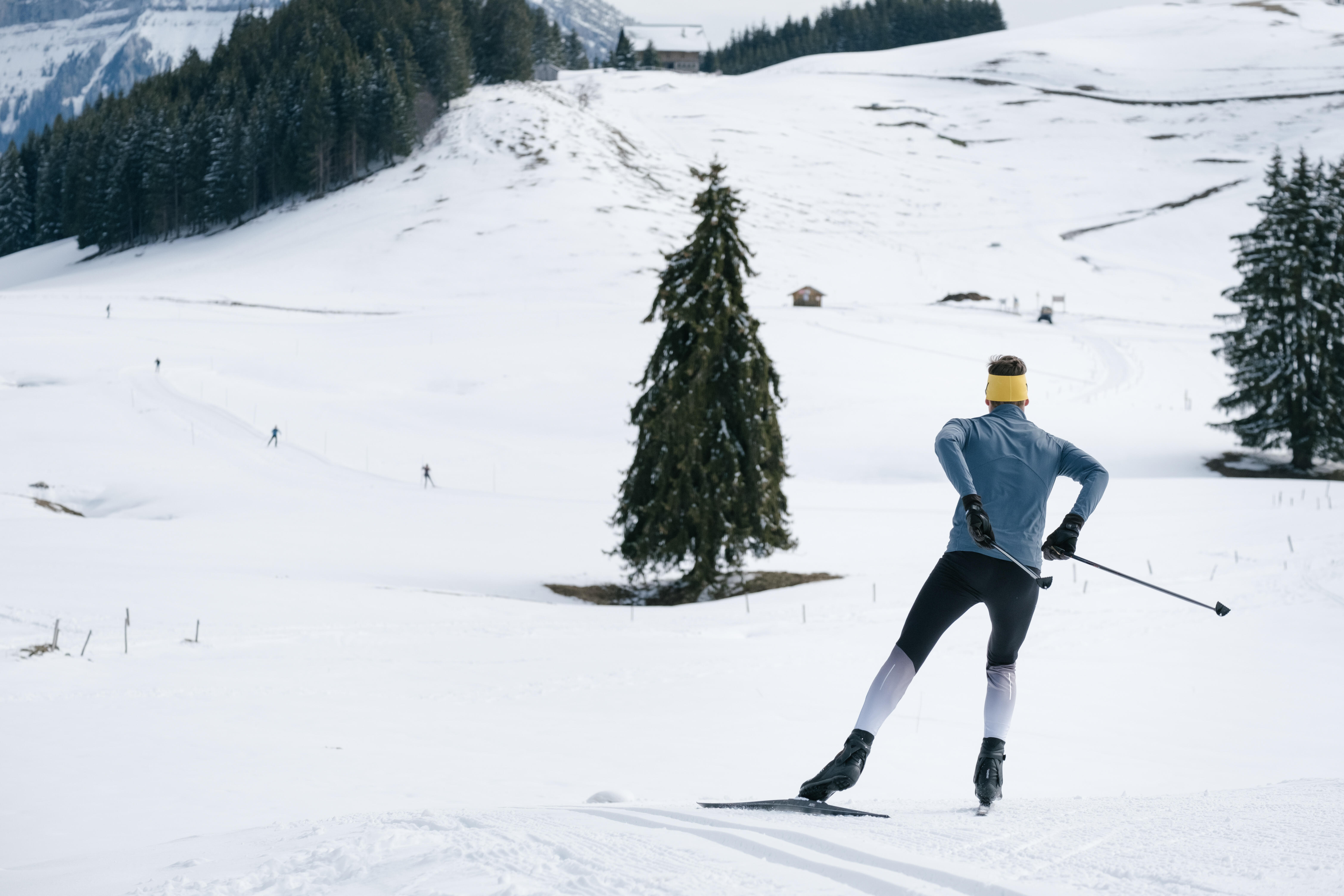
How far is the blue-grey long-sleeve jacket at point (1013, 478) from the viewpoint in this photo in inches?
208

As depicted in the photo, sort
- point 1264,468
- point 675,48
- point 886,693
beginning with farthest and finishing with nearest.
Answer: point 675,48 < point 1264,468 < point 886,693

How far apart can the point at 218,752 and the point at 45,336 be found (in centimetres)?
4538

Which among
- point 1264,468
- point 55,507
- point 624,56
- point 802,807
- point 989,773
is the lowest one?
point 55,507

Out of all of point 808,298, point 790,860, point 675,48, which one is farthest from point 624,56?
point 790,860

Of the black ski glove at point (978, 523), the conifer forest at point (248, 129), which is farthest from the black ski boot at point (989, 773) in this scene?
the conifer forest at point (248, 129)

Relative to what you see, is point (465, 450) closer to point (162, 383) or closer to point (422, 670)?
point (162, 383)

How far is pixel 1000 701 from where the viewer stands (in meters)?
5.54

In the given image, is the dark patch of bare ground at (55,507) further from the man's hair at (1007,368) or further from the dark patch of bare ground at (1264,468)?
the dark patch of bare ground at (1264,468)

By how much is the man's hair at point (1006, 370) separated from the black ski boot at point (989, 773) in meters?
1.77

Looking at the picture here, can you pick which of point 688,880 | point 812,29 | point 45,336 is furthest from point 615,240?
point 812,29

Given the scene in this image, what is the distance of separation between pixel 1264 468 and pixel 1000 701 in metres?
36.3

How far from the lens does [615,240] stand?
253 ft

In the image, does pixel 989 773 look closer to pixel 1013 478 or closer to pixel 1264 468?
pixel 1013 478

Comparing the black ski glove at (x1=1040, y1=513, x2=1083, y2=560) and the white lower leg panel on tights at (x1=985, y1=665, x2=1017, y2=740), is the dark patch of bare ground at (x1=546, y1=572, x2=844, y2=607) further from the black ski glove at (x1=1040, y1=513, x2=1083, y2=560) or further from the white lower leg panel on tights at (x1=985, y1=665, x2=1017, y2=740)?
the black ski glove at (x1=1040, y1=513, x2=1083, y2=560)
